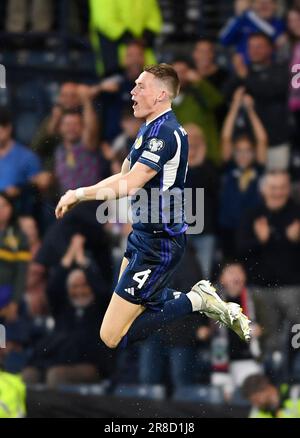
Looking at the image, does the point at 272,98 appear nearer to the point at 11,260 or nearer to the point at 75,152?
the point at 75,152

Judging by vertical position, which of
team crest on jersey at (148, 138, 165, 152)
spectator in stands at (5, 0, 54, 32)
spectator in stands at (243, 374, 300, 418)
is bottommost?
spectator in stands at (243, 374, 300, 418)

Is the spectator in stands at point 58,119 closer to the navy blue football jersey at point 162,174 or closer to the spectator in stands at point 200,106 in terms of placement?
the spectator in stands at point 200,106

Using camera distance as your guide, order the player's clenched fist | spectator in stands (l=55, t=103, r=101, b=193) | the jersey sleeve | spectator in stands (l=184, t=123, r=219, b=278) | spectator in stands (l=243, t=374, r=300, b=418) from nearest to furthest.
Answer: the player's clenched fist → the jersey sleeve → spectator in stands (l=243, t=374, r=300, b=418) → spectator in stands (l=184, t=123, r=219, b=278) → spectator in stands (l=55, t=103, r=101, b=193)

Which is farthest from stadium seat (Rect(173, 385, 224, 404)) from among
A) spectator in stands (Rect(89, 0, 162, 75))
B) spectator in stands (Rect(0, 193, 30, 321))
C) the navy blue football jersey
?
the navy blue football jersey

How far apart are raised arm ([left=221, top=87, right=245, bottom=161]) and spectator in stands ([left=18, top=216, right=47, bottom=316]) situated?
186 cm

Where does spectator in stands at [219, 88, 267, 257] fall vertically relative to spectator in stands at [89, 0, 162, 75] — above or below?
below

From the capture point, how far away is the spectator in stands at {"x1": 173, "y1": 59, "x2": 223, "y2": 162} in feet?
44.4

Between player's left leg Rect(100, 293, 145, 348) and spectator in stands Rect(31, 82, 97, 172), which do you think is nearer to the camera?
player's left leg Rect(100, 293, 145, 348)

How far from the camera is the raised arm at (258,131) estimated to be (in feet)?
44.4

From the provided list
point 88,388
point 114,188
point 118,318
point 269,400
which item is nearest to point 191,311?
point 118,318

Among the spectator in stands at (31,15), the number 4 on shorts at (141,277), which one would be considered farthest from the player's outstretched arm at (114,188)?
the spectator in stands at (31,15)

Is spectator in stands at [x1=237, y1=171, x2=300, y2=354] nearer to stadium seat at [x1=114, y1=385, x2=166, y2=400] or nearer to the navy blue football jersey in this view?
stadium seat at [x1=114, y1=385, x2=166, y2=400]

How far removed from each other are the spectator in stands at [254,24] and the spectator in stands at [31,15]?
6.07 ft

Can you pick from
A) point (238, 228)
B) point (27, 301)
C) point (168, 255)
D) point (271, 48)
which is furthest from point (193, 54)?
point (168, 255)
